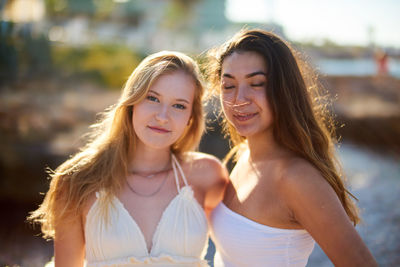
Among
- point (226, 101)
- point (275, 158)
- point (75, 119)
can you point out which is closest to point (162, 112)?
point (226, 101)

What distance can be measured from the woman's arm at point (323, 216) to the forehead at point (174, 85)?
0.94m

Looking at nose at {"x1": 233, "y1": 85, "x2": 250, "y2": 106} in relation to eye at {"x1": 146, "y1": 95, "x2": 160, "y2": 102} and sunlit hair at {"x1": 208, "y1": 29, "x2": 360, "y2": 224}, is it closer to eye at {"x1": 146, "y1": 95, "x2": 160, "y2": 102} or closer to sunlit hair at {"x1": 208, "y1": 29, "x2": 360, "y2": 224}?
sunlit hair at {"x1": 208, "y1": 29, "x2": 360, "y2": 224}

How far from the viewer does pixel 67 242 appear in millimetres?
2422

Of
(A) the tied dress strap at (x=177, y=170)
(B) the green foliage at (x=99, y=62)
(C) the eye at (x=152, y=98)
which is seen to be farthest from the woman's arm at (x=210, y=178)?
(B) the green foliage at (x=99, y=62)

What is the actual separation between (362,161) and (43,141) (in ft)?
27.0

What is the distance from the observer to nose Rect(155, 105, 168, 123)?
2385 mm

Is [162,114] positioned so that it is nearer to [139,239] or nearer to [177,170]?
[177,170]

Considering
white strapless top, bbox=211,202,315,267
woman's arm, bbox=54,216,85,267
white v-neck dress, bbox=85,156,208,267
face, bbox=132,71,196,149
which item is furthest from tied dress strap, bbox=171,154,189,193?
woman's arm, bbox=54,216,85,267

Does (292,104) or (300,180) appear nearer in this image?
(300,180)

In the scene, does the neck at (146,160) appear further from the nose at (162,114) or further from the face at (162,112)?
the nose at (162,114)

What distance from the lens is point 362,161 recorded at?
8391 millimetres

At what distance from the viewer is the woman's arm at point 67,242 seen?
2414 mm

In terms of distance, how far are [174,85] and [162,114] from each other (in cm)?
24

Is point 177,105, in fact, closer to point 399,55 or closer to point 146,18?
point 146,18
